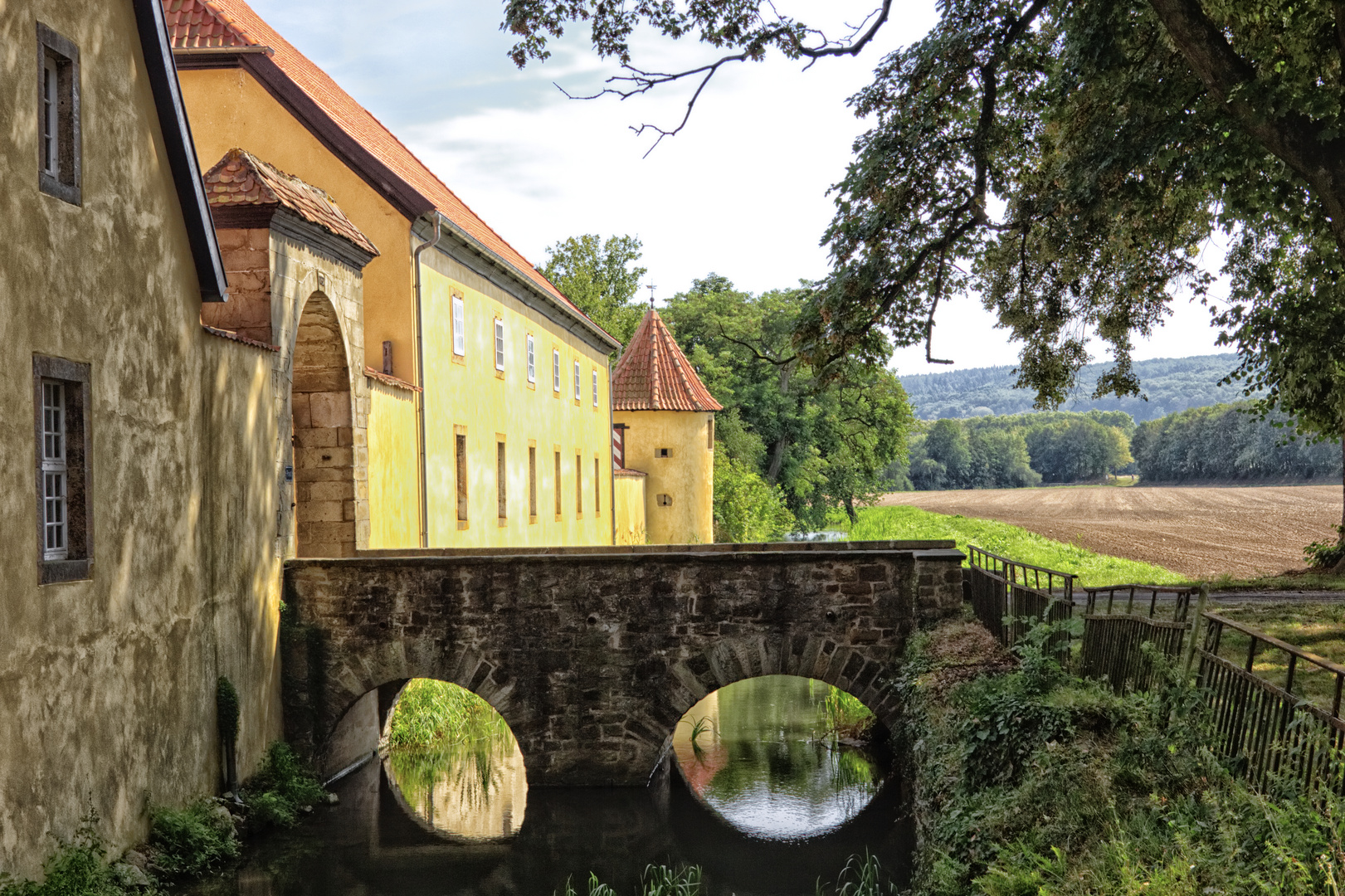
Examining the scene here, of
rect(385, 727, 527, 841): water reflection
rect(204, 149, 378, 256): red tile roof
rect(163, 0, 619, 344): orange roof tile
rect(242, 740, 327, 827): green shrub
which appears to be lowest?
rect(385, 727, 527, 841): water reflection

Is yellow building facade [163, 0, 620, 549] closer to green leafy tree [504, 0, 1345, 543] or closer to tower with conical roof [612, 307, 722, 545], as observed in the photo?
green leafy tree [504, 0, 1345, 543]

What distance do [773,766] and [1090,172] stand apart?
27.1 feet

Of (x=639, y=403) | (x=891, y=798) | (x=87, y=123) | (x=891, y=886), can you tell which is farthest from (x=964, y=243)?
(x=639, y=403)

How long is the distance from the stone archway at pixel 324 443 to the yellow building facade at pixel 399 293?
22 cm

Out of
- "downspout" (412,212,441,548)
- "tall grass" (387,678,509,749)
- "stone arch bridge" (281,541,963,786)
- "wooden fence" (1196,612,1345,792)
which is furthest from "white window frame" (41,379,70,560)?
"downspout" (412,212,441,548)

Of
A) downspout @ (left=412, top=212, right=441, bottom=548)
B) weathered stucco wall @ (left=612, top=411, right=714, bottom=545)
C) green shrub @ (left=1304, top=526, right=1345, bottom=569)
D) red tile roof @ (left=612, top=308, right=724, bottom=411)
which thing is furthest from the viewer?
weathered stucco wall @ (left=612, top=411, right=714, bottom=545)

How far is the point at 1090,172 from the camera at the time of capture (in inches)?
441

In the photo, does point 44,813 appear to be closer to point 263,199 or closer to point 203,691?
point 203,691

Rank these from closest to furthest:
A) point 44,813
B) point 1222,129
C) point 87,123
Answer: point 44,813 < point 87,123 < point 1222,129

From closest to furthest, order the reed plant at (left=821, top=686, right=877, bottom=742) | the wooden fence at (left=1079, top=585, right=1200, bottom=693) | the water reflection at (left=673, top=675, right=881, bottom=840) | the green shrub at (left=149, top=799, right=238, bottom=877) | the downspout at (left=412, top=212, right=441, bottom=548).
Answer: the wooden fence at (left=1079, top=585, right=1200, bottom=693) < the green shrub at (left=149, top=799, right=238, bottom=877) < the water reflection at (left=673, top=675, right=881, bottom=840) < the reed plant at (left=821, top=686, right=877, bottom=742) < the downspout at (left=412, top=212, right=441, bottom=548)

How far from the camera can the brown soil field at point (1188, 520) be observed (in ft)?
111

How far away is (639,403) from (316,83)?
15630 millimetres

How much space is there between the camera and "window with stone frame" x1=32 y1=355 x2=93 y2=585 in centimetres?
916

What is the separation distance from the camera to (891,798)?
13.8 meters
